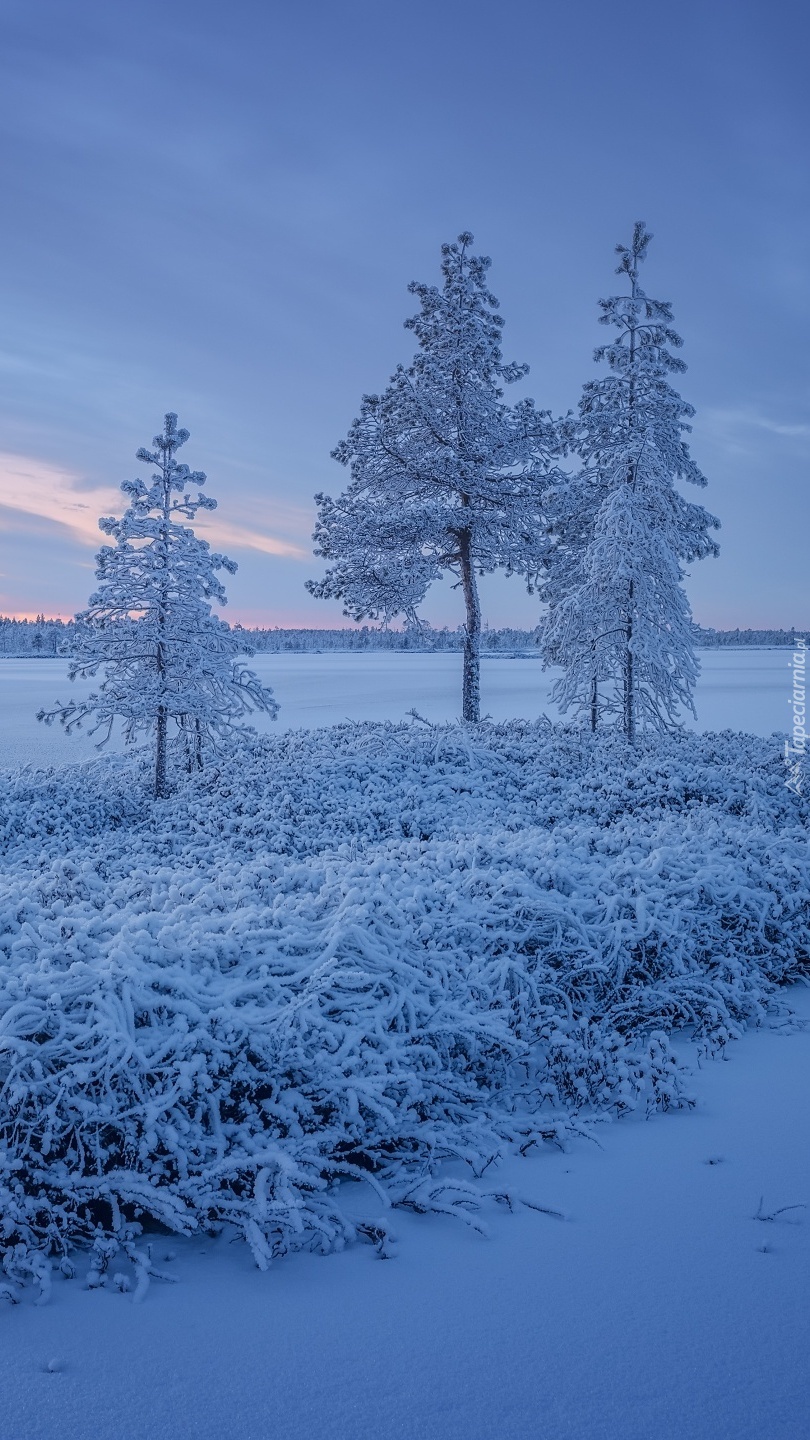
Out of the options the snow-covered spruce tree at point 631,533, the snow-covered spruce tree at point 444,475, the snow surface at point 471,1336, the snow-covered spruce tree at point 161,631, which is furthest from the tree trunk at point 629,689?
the snow surface at point 471,1336

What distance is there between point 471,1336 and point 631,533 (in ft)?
55.2

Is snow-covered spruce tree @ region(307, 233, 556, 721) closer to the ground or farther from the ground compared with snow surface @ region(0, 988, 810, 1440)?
farther from the ground

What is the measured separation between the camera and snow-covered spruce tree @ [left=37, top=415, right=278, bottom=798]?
1618cm

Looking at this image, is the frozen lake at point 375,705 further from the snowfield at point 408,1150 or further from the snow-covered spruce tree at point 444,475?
the snowfield at point 408,1150

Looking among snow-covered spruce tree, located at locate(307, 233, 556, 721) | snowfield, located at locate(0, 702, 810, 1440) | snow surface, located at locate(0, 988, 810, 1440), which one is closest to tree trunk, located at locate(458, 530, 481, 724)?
snow-covered spruce tree, located at locate(307, 233, 556, 721)

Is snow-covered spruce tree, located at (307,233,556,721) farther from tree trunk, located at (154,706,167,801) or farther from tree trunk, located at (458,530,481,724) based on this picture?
tree trunk, located at (154,706,167,801)

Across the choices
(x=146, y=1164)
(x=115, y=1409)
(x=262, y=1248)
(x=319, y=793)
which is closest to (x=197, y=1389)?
(x=115, y=1409)

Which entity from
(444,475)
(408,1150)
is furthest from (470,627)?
(408,1150)

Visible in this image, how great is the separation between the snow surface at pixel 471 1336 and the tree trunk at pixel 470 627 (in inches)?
699

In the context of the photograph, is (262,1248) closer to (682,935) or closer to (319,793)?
(682,935)

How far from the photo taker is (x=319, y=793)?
48.5 feet

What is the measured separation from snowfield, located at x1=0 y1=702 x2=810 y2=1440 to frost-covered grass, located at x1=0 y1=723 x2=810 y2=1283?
0.08ft

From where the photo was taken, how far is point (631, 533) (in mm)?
18031

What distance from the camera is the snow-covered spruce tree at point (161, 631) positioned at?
53.1 ft
